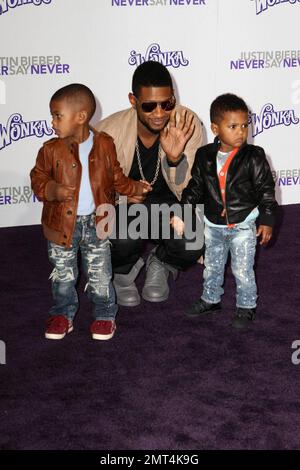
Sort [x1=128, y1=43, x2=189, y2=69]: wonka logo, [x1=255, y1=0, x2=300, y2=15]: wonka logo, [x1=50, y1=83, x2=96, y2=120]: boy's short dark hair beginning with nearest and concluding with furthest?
[x1=50, y1=83, x2=96, y2=120]: boy's short dark hair < [x1=128, y1=43, x2=189, y2=69]: wonka logo < [x1=255, y1=0, x2=300, y2=15]: wonka logo

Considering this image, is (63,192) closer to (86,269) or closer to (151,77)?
(86,269)

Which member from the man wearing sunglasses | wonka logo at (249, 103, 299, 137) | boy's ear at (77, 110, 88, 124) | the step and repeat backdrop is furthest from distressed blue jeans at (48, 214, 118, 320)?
wonka logo at (249, 103, 299, 137)

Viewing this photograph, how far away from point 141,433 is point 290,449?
633 millimetres

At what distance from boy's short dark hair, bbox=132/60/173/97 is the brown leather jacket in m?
0.49

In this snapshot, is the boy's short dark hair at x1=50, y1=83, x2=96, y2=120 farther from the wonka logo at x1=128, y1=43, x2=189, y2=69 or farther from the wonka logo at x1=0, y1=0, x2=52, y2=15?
the wonka logo at x1=128, y1=43, x2=189, y2=69

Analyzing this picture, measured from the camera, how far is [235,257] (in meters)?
4.17

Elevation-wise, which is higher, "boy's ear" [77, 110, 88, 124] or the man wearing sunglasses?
"boy's ear" [77, 110, 88, 124]

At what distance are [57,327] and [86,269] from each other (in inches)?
14.2

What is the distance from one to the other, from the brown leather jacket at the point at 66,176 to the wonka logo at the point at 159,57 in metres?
2.51

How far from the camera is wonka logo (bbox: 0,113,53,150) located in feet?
20.2

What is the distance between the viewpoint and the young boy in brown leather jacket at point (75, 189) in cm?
379

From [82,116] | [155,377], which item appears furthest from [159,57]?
[155,377]

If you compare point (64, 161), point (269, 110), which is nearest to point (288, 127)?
point (269, 110)
